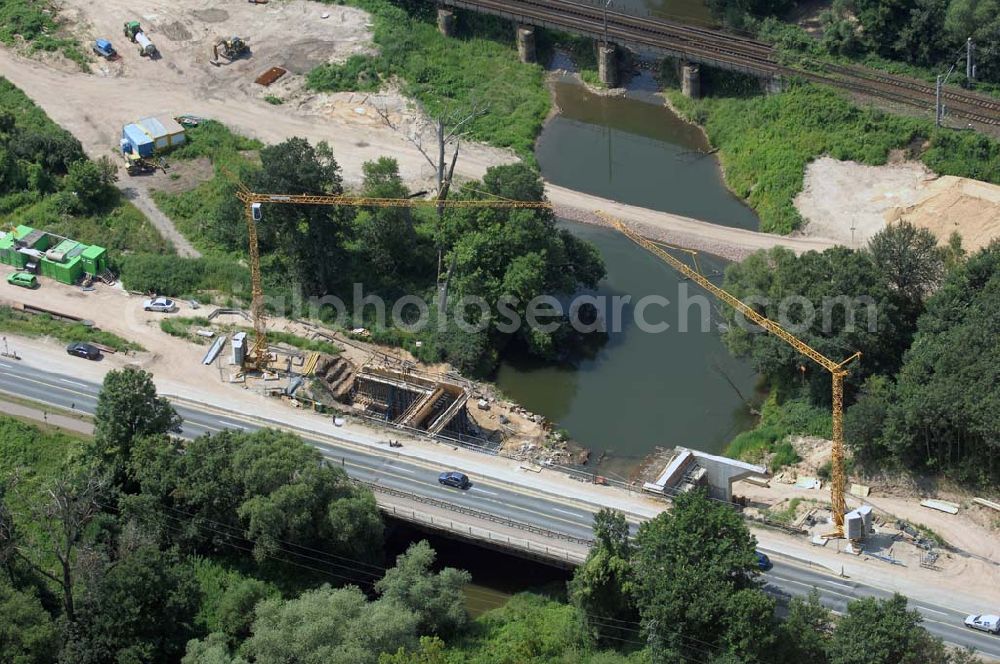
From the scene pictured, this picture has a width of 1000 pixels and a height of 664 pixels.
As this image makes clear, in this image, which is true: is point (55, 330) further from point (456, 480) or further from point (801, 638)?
point (801, 638)

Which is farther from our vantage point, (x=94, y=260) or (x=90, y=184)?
(x=90, y=184)

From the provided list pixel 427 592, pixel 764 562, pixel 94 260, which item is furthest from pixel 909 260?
pixel 94 260

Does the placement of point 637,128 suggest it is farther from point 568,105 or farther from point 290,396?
point 290,396

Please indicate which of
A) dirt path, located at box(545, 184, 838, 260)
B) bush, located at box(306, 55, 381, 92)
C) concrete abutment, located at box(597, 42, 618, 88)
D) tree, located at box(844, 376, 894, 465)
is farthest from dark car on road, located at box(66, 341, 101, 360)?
concrete abutment, located at box(597, 42, 618, 88)

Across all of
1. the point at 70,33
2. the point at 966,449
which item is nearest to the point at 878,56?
the point at 966,449

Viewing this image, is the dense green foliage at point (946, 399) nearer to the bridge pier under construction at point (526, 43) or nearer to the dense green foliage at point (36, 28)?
the bridge pier under construction at point (526, 43)
